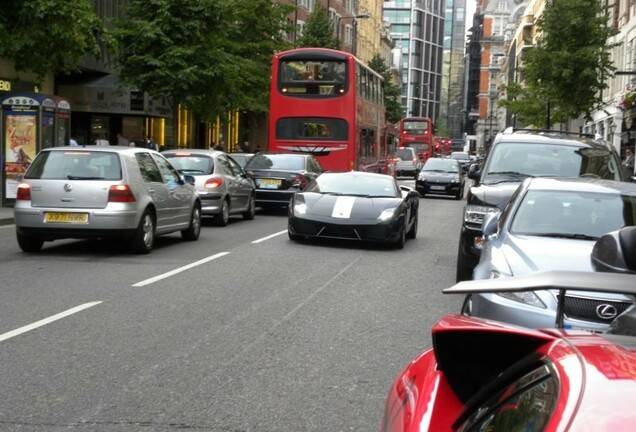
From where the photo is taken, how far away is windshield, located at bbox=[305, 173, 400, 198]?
1603cm

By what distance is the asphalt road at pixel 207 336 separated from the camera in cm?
529

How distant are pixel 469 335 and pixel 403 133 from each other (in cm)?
7173

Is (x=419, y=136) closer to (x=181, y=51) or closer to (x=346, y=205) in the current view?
(x=181, y=51)

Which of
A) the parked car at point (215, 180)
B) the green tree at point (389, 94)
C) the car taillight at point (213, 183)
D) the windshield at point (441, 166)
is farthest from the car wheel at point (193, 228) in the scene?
the green tree at point (389, 94)

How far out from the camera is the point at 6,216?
65.3ft

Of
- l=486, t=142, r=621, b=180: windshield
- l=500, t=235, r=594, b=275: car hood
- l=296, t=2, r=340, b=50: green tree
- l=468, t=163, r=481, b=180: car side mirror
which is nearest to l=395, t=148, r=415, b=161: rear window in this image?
l=296, t=2, r=340, b=50: green tree

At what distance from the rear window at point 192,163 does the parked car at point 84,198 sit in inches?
226

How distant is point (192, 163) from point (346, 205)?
5297 millimetres

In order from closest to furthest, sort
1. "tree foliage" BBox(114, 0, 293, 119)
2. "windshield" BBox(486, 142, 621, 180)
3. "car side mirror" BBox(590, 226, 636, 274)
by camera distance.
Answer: "car side mirror" BBox(590, 226, 636, 274), "windshield" BBox(486, 142, 621, 180), "tree foliage" BBox(114, 0, 293, 119)

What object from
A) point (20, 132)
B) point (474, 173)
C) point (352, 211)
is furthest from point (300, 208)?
point (20, 132)

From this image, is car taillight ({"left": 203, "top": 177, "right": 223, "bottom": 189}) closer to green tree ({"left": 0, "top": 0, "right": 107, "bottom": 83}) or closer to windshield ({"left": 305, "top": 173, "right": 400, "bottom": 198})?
windshield ({"left": 305, "top": 173, "right": 400, "bottom": 198})

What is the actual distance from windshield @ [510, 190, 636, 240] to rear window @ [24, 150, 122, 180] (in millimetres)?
6591

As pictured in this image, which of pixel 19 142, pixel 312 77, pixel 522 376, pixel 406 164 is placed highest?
pixel 312 77

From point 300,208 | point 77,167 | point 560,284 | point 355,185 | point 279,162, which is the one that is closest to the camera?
point 560,284
